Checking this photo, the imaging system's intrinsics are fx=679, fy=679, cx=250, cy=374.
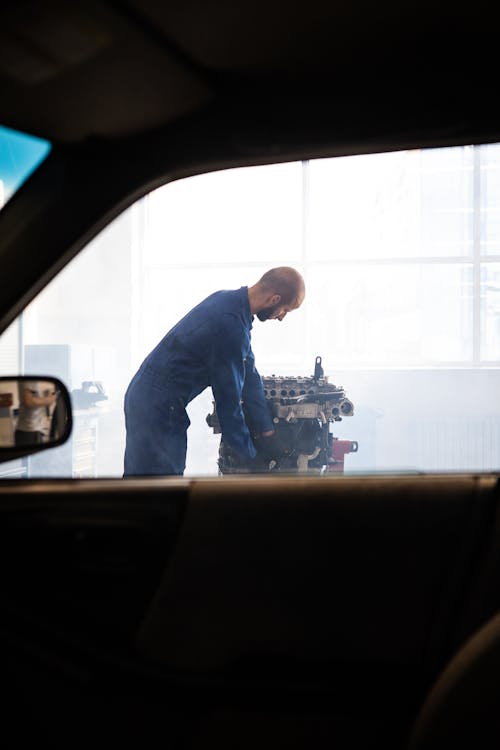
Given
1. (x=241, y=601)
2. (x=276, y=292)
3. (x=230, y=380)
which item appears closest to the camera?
(x=241, y=601)

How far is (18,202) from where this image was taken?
1.11m

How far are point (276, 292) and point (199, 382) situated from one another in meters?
0.50

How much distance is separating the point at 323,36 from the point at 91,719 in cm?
106

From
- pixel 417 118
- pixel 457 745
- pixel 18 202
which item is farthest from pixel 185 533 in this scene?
pixel 417 118

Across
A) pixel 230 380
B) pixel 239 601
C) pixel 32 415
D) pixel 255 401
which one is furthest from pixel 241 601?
pixel 255 401

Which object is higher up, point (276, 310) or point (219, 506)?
point (276, 310)

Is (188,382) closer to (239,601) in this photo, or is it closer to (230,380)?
(230,380)

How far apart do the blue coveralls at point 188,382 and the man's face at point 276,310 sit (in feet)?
0.28

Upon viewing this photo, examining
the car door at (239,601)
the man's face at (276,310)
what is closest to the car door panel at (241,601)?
the car door at (239,601)

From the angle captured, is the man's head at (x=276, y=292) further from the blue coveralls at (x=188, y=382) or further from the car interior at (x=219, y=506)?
the car interior at (x=219, y=506)

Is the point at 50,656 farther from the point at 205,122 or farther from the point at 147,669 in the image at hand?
the point at 205,122

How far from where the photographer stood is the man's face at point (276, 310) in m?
2.85

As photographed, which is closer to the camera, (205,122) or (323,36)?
(323,36)

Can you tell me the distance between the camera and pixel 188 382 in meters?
2.75
